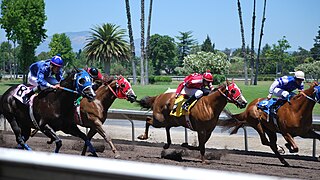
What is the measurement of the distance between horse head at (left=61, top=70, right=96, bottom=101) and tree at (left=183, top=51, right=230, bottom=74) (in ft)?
121

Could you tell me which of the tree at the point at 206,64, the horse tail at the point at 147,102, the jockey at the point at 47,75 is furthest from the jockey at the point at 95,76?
the tree at the point at 206,64

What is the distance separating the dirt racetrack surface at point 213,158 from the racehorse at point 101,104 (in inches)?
27.2

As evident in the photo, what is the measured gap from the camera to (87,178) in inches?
84.7

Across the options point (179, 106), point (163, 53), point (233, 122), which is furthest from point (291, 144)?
point (163, 53)

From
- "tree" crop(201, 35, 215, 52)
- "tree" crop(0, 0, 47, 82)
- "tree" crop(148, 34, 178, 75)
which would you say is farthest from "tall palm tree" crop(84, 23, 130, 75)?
"tree" crop(201, 35, 215, 52)

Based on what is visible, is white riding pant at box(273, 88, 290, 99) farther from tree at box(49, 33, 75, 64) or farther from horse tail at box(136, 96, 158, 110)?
tree at box(49, 33, 75, 64)

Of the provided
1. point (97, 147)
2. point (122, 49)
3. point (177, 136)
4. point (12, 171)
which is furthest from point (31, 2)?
point (12, 171)

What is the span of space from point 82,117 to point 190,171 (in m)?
7.84

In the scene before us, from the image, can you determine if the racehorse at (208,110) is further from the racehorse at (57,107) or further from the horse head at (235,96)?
the racehorse at (57,107)

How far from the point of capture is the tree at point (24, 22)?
1485 inches

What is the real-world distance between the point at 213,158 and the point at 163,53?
75.3 meters

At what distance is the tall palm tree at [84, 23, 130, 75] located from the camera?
39112 millimetres

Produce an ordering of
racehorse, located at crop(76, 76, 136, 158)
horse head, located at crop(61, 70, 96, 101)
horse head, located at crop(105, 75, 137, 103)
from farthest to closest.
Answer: horse head, located at crop(105, 75, 137, 103), racehorse, located at crop(76, 76, 136, 158), horse head, located at crop(61, 70, 96, 101)

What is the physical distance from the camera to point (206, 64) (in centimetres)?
4609
